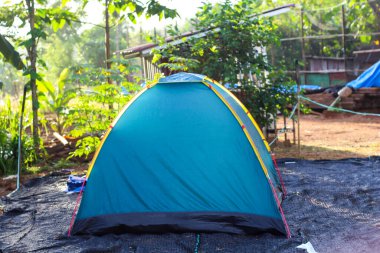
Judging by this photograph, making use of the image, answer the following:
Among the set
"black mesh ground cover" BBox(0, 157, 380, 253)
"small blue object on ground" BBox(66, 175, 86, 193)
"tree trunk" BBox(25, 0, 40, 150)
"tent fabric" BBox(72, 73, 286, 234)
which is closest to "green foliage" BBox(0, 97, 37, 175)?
"tree trunk" BBox(25, 0, 40, 150)

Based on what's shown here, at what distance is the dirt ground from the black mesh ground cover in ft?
6.18

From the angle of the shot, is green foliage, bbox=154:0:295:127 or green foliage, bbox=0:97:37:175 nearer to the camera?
green foliage, bbox=0:97:37:175

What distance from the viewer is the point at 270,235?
4.72m

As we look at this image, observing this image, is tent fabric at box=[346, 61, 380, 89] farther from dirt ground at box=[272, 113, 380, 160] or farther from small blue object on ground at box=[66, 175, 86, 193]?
small blue object on ground at box=[66, 175, 86, 193]

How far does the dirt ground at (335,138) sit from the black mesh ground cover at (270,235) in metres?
1.88

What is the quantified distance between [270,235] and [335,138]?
722 centimetres

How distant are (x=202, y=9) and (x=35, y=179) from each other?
4.34 meters

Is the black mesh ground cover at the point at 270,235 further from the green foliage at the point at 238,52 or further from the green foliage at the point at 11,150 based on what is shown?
the green foliage at the point at 238,52

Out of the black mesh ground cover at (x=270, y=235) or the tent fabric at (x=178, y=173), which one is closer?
the black mesh ground cover at (x=270, y=235)

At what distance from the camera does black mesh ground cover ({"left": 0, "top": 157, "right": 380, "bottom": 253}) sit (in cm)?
450

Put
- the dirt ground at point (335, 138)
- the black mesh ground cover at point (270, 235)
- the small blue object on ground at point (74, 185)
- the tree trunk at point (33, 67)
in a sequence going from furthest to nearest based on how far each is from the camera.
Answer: the dirt ground at point (335, 138) < the tree trunk at point (33, 67) < the small blue object on ground at point (74, 185) < the black mesh ground cover at point (270, 235)

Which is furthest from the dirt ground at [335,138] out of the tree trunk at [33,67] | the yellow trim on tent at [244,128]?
the tree trunk at [33,67]

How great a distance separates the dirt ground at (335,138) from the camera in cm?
938

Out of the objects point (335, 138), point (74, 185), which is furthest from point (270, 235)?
point (335, 138)
